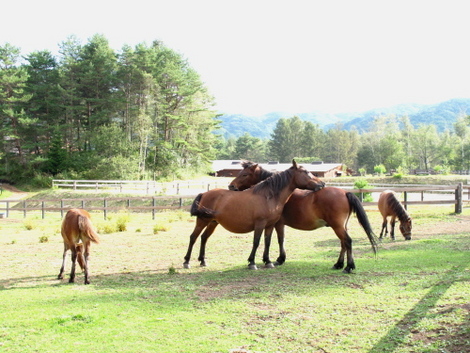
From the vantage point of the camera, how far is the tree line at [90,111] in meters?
42.6

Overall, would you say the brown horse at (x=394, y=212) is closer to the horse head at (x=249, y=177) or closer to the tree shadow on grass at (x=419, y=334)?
the horse head at (x=249, y=177)

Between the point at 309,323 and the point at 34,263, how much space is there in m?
6.60

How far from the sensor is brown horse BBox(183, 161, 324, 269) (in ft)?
24.5

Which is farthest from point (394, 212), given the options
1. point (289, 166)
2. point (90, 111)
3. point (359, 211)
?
point (289, 166)

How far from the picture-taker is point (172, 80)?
47031 mm

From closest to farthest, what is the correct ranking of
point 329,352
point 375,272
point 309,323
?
1. point 329,352
2. point 309,323
3. point 375,272

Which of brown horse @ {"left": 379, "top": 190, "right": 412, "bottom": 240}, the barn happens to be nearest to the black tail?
brown horse @ {"left": 379, "top": 190, "right": 412, "bottom": 240}

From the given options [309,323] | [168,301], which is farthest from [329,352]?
[168,301]

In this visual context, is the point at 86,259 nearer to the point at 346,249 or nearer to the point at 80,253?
the point at 80,253

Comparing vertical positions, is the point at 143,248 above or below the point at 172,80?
below

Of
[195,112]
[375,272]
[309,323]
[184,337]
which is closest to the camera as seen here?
[184,337]

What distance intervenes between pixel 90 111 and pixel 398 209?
43520mm

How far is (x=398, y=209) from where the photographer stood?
10953 millimetres

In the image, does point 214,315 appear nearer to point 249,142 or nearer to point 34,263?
point 34,263
